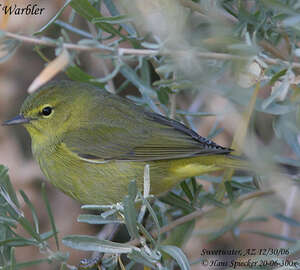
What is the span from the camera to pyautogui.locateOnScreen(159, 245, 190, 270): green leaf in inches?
75.6

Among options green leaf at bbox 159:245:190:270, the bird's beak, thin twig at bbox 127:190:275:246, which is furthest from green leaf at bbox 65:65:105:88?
green leaf at bbox 159:245:190:270

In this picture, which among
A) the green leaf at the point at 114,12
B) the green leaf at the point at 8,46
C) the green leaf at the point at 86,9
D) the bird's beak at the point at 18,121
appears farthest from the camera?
the bird's beak at the point at 18,121

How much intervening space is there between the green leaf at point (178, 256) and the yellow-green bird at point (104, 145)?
0.91m

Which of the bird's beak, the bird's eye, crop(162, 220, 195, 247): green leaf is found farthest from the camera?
the bird's eye

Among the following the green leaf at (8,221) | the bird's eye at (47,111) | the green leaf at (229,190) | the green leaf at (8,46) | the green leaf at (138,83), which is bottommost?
the green leaf at (8,221)

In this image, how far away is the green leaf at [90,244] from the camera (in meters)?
1.79

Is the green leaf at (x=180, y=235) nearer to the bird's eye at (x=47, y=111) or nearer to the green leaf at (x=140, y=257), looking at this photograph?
the green leaf at (x=140, y=257)

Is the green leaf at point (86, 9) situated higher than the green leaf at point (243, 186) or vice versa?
the green leaf at point (86, 9)

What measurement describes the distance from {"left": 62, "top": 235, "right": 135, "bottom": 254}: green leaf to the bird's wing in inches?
46.1

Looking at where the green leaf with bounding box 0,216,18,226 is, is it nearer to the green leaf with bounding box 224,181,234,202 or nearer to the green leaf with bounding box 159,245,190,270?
the green leaf with bounding box 159,245,190,270

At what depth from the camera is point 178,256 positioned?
196 cm

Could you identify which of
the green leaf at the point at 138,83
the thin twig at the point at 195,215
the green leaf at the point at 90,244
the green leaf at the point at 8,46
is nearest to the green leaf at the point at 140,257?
the green leaf at the point at 90,244

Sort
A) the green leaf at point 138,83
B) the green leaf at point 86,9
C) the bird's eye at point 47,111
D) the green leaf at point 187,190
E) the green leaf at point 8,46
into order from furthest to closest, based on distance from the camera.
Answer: the bird's eye at point 47,111, the green leaf at point 138,83, the green leaf at point 187,190, the green leaf at point 86,9, the green leaf at point 8,46

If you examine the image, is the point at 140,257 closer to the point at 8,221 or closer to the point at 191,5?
the point at 8,221
